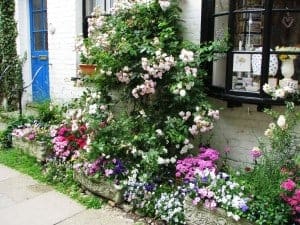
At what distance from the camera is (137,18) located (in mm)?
4535

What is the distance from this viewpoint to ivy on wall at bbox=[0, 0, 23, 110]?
8.27 m

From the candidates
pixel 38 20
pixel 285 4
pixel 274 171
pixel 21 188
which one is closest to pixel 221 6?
pixel 285 4

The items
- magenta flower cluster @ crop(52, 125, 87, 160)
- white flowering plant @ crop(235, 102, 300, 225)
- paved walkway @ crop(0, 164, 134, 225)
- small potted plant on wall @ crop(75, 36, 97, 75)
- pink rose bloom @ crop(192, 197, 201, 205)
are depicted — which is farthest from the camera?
magenta flower cluster @ crop(52, 125, 87, 160)

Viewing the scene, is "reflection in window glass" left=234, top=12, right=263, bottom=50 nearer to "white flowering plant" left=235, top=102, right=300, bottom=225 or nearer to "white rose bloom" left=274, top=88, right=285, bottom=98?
"white rose bloom" left=274, top=88, right=285, bottom=98

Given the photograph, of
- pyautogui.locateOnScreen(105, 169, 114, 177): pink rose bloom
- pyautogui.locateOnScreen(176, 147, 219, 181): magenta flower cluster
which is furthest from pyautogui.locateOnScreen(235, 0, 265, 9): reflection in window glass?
pyautogui.locateOnScreen(105, 169, 114, 177): pink rose bloom

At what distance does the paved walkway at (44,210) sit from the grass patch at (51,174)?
3.7 inches

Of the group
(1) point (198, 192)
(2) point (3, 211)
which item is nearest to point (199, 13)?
(1) point (198, 192)

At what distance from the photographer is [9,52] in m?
8.37

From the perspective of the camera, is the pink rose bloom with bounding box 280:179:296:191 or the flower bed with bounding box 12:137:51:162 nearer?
the pink rose bloom with bounding box 280:179:296:191

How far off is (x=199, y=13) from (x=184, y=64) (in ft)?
2.59

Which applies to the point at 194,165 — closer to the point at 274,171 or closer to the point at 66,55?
the point at 274,171

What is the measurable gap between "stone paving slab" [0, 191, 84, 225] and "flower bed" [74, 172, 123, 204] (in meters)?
0.25

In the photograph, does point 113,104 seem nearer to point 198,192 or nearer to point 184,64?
point 184,64

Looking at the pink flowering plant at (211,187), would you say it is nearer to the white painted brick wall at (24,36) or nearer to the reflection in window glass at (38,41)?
the reflection in window glass at (38,41)
